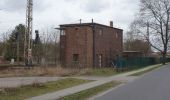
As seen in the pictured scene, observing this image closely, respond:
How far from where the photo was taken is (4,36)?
10275cm

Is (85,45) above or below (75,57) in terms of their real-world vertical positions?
above

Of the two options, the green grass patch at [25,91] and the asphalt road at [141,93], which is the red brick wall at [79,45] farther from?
the green grass patch at [25,91]

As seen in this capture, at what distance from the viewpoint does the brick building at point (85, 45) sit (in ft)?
184

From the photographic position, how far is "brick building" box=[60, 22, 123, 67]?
184 feet

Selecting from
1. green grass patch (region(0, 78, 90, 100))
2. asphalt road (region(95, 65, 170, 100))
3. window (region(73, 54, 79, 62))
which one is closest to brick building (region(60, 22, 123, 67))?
window (region(73, 54, 79, 62))

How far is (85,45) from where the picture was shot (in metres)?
55.9

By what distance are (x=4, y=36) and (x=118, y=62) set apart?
2312 inches

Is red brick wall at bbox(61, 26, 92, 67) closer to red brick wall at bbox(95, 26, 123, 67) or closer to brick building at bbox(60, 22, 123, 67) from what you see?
brick building at bbox(60, 22, 123, 67)

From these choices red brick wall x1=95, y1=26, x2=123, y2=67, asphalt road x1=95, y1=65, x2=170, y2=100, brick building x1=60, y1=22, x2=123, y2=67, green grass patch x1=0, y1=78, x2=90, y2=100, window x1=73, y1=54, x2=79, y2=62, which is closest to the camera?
green grass patch x1=0, y1=78, x2=90, y2=100

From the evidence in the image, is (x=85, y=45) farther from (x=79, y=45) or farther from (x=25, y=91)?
(x=25, y=91)

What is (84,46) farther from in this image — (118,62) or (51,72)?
(51,72)

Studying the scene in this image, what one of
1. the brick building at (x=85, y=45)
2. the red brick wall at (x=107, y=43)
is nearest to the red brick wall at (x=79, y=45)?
the brick building at (x=85, y=45)

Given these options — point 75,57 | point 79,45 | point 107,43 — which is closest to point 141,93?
point 79,45

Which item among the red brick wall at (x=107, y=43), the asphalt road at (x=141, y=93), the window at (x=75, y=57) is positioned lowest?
Answer: the asphalt road at (x=141, y=93)
